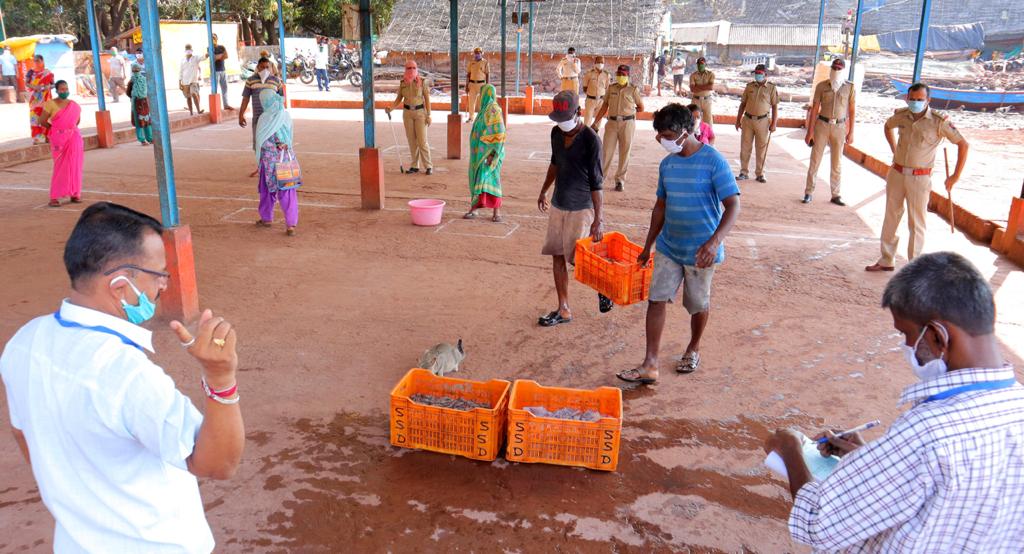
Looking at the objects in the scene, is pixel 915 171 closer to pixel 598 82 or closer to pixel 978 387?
pixel 978 387

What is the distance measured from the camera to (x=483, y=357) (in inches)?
208

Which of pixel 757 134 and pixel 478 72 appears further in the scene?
pixel 478 72

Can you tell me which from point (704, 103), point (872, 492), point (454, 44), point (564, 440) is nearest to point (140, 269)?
point (872, 492)

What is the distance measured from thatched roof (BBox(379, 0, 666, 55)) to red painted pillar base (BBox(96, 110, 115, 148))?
57.7 ft

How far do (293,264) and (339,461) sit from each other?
3889mm

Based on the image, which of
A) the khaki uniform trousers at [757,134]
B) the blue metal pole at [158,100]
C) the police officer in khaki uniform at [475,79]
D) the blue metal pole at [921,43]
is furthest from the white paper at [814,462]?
the police officer in khaki uniform at [475,79]

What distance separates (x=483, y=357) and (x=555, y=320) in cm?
89

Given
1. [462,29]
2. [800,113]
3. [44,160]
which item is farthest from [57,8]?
[800,113]

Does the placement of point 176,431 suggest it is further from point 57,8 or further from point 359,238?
point 57,8

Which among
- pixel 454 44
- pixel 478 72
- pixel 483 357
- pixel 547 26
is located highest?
pixel 547 26

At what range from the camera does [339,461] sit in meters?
3.90

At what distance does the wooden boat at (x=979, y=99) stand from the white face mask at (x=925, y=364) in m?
28.1

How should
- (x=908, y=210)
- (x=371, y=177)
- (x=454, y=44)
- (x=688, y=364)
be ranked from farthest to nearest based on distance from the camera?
(x=454, y=44)
(x=371, y=177)
(x=908, y=210)
(x=688, y=364)

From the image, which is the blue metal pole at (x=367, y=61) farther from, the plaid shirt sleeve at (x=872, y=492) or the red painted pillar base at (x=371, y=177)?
the plaid shirt sleeve at (x=872, y=492)
